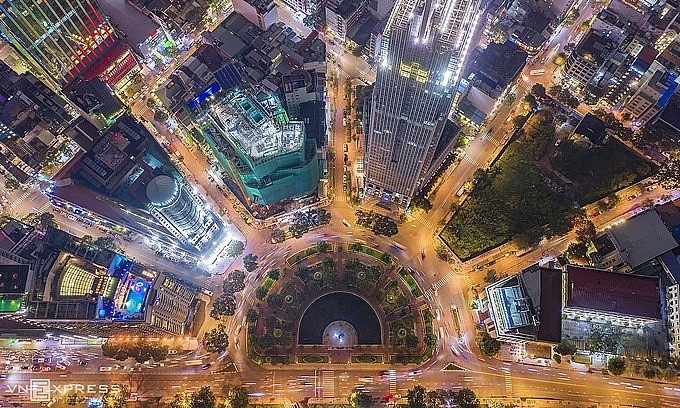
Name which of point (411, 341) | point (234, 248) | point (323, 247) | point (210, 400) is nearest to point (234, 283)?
point (234, 248)

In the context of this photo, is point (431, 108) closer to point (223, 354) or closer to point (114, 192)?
point (223, 354)

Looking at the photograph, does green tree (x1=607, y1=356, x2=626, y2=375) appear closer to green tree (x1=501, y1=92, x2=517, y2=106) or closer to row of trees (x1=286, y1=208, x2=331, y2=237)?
green tree (x1=501, y1=92, x2=517, y2=106)

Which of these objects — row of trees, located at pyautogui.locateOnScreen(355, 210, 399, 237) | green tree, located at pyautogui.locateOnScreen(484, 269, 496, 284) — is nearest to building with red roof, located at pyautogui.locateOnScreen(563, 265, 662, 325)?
green tree, located at pyautogui.locateOnScreen(484, 269, 496, 284)

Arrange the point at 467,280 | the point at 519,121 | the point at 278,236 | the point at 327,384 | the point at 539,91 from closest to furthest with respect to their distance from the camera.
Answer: the point at 327,384 < the point at 467,280 < the point at 278,236 < the point at 519,121 < the point at 539,91

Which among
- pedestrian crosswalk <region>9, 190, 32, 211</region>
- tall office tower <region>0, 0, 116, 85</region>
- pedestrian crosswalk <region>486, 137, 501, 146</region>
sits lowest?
pedestrian crosswalk <region>9, 190, 32, 211</region>

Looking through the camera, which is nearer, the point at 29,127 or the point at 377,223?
the point at 377,223

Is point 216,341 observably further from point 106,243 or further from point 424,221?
point 424,221
